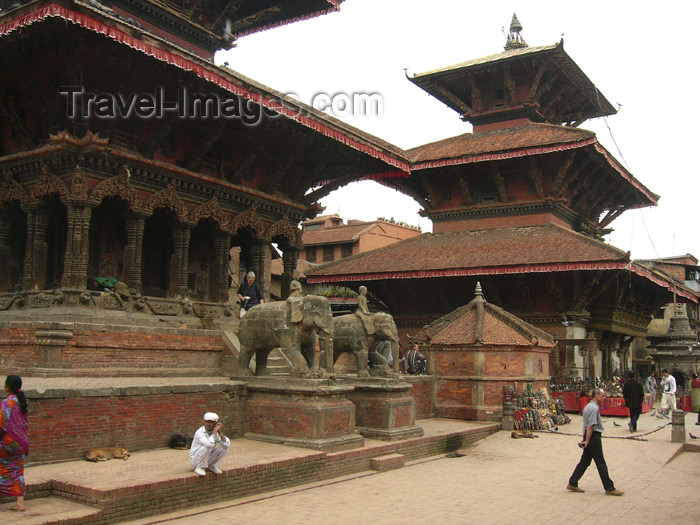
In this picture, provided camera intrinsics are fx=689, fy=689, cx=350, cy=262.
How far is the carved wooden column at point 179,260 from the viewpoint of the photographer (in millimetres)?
14383

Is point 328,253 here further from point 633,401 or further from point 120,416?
point 120,416

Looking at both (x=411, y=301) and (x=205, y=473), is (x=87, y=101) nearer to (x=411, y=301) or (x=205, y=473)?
(x=205, y=473)

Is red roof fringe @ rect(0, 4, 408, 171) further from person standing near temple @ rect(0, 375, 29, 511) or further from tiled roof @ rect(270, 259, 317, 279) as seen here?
tiled roof @ rect(270, 259, 317, 279)

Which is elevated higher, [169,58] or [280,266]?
[280,266]

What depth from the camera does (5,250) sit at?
13.9 meters

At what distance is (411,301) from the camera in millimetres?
24016

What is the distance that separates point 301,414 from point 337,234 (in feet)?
117

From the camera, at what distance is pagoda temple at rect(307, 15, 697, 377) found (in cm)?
2066

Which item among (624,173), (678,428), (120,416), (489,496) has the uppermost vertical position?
(624,173)

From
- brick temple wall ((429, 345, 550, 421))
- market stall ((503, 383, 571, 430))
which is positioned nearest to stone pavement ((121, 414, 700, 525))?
market stall ((503, 383, 571, 430))

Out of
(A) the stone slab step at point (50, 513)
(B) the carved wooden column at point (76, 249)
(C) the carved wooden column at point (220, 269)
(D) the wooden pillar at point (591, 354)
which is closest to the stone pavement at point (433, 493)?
(A) the stone slab step at point (50, 513)

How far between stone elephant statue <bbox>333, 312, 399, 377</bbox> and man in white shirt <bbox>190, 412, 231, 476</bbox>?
4.91 m

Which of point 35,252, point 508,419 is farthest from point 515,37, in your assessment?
point 35,252

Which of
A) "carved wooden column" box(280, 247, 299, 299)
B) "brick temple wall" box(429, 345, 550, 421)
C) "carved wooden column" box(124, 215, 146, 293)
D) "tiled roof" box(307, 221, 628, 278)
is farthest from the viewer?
"tiled roof" box(307, 221, 628, 278)
